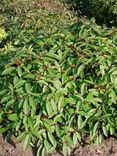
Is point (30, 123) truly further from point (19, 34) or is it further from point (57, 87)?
point (19, 34)

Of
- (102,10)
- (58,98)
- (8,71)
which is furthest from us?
(102,10)

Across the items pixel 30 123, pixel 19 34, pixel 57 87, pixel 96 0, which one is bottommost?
pixel 30 123

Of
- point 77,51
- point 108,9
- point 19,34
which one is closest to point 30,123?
point 77,51

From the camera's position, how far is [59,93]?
438 centimetres

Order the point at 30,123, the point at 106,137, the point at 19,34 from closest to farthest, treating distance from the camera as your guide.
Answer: the point at 30,123
the point at 106,137
the point at 19,34

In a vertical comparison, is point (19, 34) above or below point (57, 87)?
above

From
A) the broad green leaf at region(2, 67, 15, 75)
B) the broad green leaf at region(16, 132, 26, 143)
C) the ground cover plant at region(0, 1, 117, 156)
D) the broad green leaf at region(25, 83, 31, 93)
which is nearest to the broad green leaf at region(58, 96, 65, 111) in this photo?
the ground cover plant at region(0, 1, 117, 156)

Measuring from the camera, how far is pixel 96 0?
766 cm

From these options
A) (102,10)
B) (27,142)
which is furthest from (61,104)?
(102,10)

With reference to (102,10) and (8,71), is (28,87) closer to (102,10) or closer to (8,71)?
(8,71)

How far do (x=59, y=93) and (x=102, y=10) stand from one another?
3.49m

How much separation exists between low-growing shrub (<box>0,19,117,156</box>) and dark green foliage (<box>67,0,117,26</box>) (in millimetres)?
2699

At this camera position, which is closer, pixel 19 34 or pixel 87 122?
pixel 87 122

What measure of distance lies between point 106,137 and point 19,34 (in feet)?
5.57
